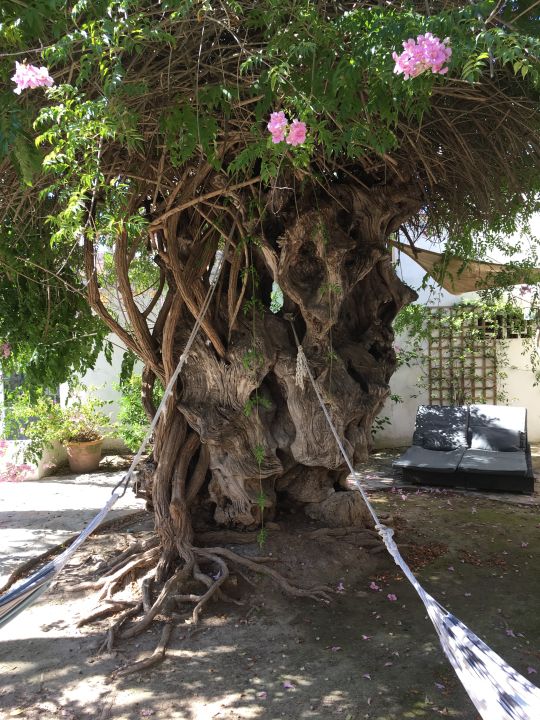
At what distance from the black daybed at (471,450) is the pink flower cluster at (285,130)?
484 centimetres

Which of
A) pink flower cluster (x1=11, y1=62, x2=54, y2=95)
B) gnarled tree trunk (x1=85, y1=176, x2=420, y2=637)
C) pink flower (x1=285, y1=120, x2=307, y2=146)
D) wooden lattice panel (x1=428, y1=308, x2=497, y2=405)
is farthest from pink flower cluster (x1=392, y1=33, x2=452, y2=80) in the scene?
wooden lattice panel (x1=428, y1=308, x2=497, y2=405)

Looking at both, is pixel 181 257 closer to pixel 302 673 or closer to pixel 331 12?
pixel 331 12

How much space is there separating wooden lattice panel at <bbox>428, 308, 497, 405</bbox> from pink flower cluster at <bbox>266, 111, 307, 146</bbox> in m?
6.74

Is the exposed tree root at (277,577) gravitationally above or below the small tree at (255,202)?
below

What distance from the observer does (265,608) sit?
11.2 feet

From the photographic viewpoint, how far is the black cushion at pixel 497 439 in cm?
680

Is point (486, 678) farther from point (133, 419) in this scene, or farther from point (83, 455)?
point (83, 455)

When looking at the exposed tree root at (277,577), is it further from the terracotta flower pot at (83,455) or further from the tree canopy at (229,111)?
the terracotta flower pot at (83,455)

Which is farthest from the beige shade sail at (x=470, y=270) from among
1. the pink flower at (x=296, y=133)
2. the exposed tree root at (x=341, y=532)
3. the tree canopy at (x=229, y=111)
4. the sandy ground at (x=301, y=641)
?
the pink flower at (x=296, y=133)

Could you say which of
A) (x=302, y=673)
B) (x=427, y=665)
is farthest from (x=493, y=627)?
(x=302, y=673)

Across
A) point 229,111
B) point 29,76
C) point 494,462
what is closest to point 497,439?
point 494,462

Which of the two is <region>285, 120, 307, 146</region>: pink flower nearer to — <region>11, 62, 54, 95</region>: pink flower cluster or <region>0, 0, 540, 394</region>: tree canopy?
<region>0, 0, 540, 394</region>: tree canopy

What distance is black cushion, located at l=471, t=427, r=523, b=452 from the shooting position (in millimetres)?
6797

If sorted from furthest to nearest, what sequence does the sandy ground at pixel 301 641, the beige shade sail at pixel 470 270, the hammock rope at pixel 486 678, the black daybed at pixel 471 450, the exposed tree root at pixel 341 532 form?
1. the black daybed at pixel 471 450
2. the beige shade sail at pixel 470 270
3. the exposed tree root at pixel 341 532
4. the sandy ground at pixel 301 641
5. the hammock rope at pixel 486 678
